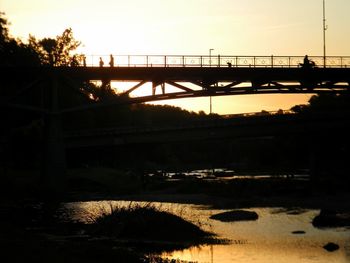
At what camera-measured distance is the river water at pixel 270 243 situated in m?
26.3

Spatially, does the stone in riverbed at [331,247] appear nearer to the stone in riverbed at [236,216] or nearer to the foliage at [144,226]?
the foliage at [144,226]

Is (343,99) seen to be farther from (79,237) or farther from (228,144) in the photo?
(79,237)

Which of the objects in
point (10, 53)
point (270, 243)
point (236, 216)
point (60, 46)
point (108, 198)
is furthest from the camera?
point (60, 46)

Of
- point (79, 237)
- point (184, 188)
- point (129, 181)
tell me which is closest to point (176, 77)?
point (184, 188)

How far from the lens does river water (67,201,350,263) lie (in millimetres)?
26328

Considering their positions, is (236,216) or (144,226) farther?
(236,216)

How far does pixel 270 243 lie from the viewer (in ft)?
99.5

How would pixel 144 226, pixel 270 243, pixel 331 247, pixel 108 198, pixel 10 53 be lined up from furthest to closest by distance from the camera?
1. pixel 10 53
2. pixel 108 198
3. pixel 144 226
4. pixel 270 243
5. pixel 331 247

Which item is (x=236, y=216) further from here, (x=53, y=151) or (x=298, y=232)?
(x=53, y=151)

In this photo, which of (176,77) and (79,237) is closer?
(79,237)

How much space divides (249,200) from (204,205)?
564cm

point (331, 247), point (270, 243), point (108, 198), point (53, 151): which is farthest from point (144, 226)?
point (53, 151)

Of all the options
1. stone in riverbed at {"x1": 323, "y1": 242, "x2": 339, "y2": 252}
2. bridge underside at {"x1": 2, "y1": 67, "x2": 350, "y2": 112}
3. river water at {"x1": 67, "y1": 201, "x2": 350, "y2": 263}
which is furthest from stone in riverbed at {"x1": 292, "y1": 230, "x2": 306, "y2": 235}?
bridge underside at {"x1": 2, "y1": 67, "x2": 350, "y2": 112}

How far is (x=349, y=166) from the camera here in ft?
327
